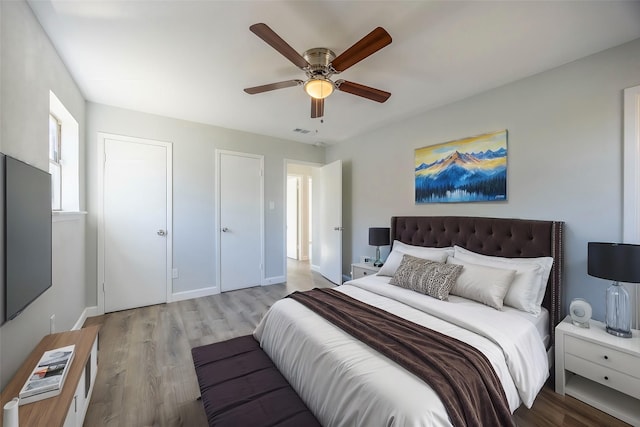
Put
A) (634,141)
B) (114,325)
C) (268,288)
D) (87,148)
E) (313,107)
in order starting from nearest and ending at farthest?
(634,141) → (313,107) → (114,325) → (87,148) → (268,288)

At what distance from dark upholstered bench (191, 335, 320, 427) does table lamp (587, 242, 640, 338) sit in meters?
2.01

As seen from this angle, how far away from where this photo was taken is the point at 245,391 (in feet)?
4.43

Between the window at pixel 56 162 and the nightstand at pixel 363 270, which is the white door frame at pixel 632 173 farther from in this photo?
the window at pixel 56 162

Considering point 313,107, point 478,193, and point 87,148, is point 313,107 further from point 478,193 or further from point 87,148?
point 87,148

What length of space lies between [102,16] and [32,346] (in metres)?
2.15

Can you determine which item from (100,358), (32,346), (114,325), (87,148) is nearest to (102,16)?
(87,148)

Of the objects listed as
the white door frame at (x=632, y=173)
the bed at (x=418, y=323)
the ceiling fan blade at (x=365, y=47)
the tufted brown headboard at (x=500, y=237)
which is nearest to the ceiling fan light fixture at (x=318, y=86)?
the ceiling fan blade at (x=365, y=47)

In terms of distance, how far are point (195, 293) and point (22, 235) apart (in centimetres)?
252

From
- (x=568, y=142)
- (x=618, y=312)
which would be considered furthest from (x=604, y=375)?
(x=568, y=142)

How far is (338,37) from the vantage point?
1.82 meters

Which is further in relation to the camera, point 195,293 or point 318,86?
point 195,293

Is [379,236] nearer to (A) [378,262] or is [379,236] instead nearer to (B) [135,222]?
(A) [378,262]

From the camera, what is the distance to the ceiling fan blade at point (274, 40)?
4.55 feet

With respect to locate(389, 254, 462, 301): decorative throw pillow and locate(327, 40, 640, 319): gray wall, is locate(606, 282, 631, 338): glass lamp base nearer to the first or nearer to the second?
locate(327, 40, 640, 319): gray wall
